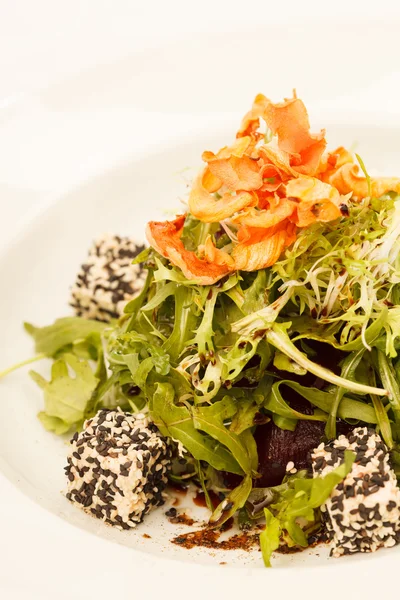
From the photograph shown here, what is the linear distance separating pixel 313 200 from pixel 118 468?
126cm

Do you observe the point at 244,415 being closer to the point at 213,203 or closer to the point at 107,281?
the point at 213,203

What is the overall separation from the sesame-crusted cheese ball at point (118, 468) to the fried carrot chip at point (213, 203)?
2.89 feet

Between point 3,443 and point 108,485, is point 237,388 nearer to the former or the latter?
point 108,485

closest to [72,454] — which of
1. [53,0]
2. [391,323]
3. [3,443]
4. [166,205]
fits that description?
[3,443]

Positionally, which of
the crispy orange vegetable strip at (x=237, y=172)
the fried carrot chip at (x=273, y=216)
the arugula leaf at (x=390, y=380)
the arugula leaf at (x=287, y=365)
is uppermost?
the crispy orange vegetable strip at (x=237, y=172)

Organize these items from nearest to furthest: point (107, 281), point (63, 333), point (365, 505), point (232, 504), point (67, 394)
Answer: point (365, 505), point (232, 504), point (67, 394), point (63, 333), point (107, 281)

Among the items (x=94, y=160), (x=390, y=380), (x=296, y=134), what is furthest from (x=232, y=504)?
(x=94, y=160)

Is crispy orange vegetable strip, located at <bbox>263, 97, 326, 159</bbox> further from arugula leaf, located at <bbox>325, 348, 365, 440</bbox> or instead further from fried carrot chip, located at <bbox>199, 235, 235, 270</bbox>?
arugula leaf, located at <bbox>325, 348, 365, 440</bbox>

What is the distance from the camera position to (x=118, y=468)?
2830mm

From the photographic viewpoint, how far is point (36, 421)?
11.8 feet

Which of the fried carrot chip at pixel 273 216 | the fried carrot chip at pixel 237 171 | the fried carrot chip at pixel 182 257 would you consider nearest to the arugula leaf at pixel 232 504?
the fried carrot chip at pixel 182 257

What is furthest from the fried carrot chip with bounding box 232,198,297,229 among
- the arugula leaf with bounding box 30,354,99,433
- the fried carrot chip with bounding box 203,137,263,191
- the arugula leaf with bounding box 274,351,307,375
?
the arugula leaf with bounding box 30,354,99,433

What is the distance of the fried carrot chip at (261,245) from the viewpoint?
283 centimetres

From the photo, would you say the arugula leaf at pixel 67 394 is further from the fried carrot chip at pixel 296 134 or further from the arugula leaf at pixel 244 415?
the fried carrot chip at pixel 296 134
